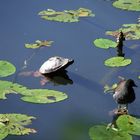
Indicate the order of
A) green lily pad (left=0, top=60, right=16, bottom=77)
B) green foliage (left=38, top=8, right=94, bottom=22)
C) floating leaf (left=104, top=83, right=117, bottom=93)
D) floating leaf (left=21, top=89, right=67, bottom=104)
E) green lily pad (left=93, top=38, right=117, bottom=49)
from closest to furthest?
floating leaf (left=21, top=89, right=67, bottom=104), floating leaf (left=104, top=83, right=117, bottom=93), green lily pad (left=0, top=60, right=16, bottom=77), green lily pad (left=93, top=38, right=117, bottom=49), green foliage (left=38, top=8, right=94, bottom=22)

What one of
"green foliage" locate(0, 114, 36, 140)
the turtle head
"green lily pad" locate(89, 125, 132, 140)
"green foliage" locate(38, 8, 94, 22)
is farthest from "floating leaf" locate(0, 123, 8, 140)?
"green foliage" locate(38, 8, 94, 22)

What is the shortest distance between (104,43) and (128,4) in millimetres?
1215

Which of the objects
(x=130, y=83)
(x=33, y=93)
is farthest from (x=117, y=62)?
(x=33, y=93)

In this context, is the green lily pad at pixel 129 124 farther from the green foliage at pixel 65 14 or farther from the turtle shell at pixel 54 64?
the green foliage at pixel 65 14

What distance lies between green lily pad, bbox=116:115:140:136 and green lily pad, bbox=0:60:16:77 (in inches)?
41.4

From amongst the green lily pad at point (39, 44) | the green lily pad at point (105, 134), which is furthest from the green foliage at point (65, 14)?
the green lily pad at point (105, 134)

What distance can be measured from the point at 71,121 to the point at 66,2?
2.51 metres

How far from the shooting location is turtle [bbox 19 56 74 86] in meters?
3.71

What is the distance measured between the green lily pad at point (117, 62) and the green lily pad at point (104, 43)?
256mm

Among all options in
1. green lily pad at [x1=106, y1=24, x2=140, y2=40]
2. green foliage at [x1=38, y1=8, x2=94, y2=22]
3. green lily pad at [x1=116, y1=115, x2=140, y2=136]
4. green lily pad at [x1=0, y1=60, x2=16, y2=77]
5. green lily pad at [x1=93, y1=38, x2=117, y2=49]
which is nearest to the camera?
green lily pad at [x1=116, y1=115, x2=140, y2=136]

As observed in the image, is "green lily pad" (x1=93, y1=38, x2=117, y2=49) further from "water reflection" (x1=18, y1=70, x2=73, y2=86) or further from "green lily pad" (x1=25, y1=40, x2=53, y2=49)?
"water reflection" (x1=18, y1=70, x2=73, y2=86)

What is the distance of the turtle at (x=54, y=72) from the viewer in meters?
3.71

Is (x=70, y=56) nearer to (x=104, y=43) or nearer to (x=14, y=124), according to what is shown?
(x=104, y=43)

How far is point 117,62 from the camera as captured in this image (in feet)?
12.9
